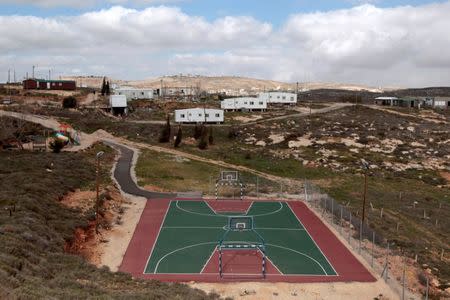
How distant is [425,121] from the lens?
109812mm

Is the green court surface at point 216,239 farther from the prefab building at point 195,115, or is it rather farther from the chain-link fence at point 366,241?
the prefab building at point 195,115

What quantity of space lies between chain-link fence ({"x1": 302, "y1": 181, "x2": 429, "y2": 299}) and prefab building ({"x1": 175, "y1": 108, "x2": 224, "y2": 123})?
4968cm

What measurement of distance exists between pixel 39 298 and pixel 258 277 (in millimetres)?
14291

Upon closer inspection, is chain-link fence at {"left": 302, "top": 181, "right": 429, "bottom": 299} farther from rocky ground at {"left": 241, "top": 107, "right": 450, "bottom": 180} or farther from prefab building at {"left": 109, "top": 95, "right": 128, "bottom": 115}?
prefab building at {"left": 109, "top": 95, "right": 128, "bottom": 115}

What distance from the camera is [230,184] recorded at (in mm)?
51562

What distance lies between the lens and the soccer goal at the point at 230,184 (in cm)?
4841

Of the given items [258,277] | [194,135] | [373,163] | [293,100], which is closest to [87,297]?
[258,277]

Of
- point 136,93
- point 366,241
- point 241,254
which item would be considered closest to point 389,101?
point 136,93

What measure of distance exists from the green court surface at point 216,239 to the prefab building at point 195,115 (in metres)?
51.1

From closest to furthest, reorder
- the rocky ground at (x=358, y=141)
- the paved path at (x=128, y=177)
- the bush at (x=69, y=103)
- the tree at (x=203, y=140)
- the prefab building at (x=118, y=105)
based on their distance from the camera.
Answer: the paved path at (x=128, y=177) → the rocky ground at (x=358, y=141) → the tree at (x=203, y=140) → the prefab building at (x=118, y=105) → the bush at (x=69, y=103)

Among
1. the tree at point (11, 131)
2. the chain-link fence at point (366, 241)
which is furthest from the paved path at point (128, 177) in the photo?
the chain-link fence at point (366, 241)

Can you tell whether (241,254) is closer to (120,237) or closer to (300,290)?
(300,290)

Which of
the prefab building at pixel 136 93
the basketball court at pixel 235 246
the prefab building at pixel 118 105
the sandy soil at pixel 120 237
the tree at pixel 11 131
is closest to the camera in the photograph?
the basketball court at pixel 235 246

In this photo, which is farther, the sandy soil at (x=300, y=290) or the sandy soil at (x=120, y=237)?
the sandy soil at (x=120, y=237)
